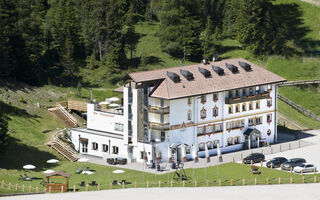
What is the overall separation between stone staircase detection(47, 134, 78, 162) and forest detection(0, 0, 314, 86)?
23040mm

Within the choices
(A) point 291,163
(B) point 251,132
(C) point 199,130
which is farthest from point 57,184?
(B) point 251,132

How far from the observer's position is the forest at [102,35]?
16175 centimetres

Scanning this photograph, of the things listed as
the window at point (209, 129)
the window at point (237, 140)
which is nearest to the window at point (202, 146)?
the window at point (209, 129)

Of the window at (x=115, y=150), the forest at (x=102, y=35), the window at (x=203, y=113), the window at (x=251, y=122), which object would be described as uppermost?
the forest at (x=102, y=35)

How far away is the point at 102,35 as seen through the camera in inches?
7111

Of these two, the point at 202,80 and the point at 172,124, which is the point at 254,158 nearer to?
the point at 172,124

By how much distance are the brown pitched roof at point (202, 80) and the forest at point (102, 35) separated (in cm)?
3194

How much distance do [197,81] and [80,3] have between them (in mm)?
61351

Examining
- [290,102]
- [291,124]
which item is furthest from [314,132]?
[290,102]

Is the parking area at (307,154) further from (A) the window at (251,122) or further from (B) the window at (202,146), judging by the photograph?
(B) the window at (202,146)

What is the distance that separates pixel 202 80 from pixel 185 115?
6.53 m

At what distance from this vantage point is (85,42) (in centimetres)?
18038

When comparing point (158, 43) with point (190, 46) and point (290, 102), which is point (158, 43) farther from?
point (290, 102)

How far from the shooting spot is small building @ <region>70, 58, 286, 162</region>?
437ft
